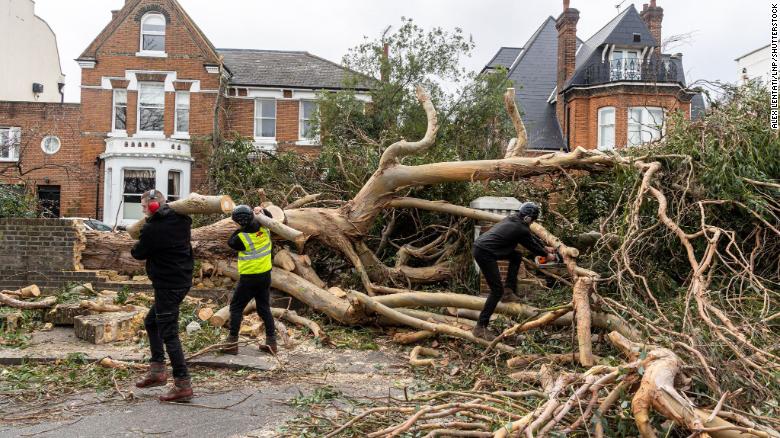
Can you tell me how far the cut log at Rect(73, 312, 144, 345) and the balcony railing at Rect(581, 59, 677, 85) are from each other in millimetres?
20664

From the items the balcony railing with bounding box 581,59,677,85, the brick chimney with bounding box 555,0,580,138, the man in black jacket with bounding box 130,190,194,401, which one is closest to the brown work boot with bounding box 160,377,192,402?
the man in black jacket with bounding box 130,190,194,401

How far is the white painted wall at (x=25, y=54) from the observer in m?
27.3

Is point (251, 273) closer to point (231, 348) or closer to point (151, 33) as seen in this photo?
point (231, 348)

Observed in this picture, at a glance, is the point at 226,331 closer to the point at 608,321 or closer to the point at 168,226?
the point at 168,226

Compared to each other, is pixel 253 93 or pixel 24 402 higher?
pixel 253 93

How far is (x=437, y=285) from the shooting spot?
9242mm

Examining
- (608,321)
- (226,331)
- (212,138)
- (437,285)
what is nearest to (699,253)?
(608,321)

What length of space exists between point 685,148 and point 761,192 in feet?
3.28

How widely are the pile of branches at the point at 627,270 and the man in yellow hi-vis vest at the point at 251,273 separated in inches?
24.6

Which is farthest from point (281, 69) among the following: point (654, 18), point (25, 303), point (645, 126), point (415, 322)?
point (415, 322)

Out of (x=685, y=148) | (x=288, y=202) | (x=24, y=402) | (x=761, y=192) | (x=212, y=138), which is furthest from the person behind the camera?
(x=212, y=138)

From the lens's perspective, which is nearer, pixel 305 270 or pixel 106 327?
pixel 106 327

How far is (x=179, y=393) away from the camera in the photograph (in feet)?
16.6

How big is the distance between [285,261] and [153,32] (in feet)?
61.4
